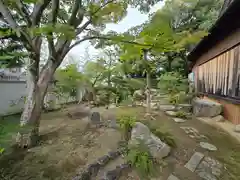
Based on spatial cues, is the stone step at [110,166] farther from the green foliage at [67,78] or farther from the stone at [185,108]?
the green foliage at [67,78]

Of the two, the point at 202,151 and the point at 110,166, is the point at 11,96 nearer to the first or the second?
the point at 110,166

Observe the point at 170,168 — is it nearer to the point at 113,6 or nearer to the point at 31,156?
the point at 31,156

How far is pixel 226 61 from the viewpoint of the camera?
466 cm

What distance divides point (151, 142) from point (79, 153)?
122cm

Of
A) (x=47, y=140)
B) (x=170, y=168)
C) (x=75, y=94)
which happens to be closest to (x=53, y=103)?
(x=75, y=94)

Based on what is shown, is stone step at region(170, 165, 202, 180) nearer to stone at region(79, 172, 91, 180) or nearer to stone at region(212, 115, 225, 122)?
stone at region(79, 172, 91, 180)

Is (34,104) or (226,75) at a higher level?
(226,75)

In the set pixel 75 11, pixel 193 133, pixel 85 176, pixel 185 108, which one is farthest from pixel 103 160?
pixel 185 108

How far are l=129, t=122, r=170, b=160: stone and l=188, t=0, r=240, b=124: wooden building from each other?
2.58 metres

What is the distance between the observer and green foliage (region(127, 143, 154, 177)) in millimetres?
2256

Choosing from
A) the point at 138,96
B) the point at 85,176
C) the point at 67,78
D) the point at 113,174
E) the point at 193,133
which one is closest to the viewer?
the point at 85,176

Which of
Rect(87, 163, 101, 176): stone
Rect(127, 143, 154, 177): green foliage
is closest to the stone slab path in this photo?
Rect(127, 143, 154, 177): green foliage

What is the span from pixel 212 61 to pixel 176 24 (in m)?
5.58

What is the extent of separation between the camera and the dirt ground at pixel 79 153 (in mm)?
2096
